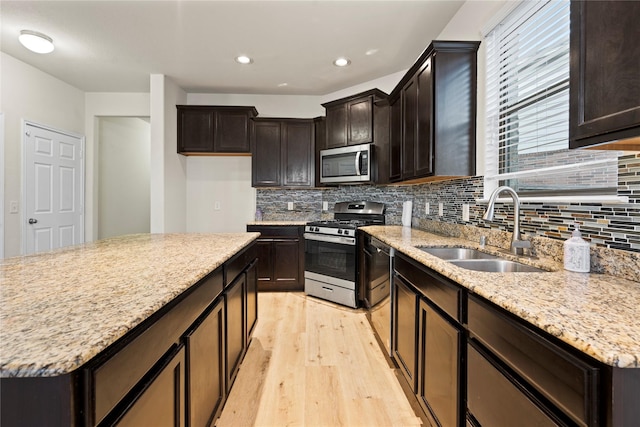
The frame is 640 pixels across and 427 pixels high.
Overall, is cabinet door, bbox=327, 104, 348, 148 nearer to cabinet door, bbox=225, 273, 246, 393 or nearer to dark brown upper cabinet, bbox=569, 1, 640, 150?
cabinet door, bbox=225, 273, 246, 393

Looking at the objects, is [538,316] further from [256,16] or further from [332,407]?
[256,16]

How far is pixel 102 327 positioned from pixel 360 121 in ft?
10.8

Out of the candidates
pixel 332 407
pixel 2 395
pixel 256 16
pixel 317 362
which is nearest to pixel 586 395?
pixel 2 395

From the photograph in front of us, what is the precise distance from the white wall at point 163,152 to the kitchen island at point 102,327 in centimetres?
216

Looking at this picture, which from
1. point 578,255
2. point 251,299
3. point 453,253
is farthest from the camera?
point 251,299

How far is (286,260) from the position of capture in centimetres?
383

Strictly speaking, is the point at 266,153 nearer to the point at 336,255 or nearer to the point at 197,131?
the point at 197,131

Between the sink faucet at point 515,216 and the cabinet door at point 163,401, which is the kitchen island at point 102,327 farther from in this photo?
the sink faucet at point 515,216

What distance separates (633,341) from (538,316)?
0.16m

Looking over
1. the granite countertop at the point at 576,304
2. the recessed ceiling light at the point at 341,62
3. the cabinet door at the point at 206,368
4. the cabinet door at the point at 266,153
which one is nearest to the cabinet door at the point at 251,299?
the cabinet door at the point at 206,368

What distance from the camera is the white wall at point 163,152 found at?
3637mm

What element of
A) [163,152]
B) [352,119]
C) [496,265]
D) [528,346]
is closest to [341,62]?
[352,119]

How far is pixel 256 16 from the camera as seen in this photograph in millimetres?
2484

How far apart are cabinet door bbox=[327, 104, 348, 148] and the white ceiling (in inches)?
15.5
